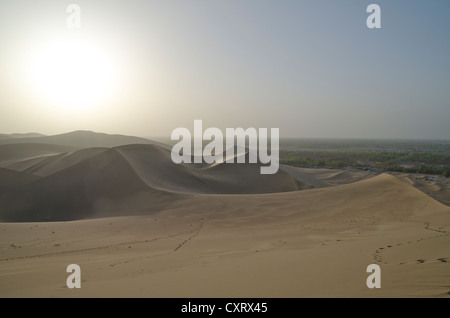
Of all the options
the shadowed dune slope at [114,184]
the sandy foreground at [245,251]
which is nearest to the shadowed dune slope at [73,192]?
the shadowed dune slope at [114,184]

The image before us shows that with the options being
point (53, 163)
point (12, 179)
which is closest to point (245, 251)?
point (12, 179)

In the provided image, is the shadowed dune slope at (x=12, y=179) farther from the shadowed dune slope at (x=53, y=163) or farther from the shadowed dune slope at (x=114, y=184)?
the shadowed dune slope at (x=53, y=163)

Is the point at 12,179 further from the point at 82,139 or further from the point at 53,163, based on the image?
the point at 82,139

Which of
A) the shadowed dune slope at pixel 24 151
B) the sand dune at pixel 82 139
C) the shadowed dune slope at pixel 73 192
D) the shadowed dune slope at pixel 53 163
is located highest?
the sand dune at pixel 82 139

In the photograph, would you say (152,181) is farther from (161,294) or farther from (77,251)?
(161,294)

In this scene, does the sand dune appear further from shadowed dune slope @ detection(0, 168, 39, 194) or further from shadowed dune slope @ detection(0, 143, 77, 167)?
shadowed dune slope @ detection(0, 168, 39, 194)

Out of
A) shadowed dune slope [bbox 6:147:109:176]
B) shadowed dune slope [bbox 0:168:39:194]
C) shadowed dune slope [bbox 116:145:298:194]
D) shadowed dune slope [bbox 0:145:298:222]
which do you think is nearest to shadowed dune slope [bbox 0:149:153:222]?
shadowed dune slope [bbox 0:145:298:222]

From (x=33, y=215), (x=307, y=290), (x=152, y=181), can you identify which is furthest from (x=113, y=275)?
(x=152, y=181)
